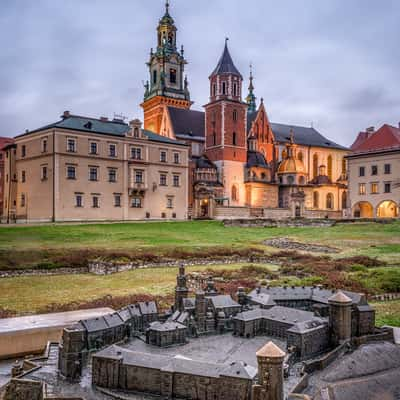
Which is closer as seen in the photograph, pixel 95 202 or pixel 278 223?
pixel 95 202

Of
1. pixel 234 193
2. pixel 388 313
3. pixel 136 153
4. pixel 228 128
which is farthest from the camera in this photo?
pixel 228 128

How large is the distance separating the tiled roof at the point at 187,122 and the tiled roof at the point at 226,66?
9.73 m

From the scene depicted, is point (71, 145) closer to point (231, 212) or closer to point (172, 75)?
point (231, 212)

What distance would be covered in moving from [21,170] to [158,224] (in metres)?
22.0

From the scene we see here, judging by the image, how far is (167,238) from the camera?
45406 millimetres

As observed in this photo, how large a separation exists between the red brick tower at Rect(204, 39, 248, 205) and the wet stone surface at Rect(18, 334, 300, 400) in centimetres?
6353

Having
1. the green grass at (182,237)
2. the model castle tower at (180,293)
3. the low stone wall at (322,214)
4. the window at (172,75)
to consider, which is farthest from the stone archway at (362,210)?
the model castle tower at (180,293)

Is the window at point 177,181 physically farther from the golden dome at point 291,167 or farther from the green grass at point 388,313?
the green grass at point 388,313

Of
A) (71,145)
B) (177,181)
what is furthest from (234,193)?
(71,145)

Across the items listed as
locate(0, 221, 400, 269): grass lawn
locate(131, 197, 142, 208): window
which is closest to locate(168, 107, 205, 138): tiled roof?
locate(131, 197, 142, 208): window

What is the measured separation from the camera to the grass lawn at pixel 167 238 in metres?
36.2

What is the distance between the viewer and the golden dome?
84.1 meters

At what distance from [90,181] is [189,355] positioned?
50057mm

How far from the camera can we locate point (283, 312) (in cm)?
1493
